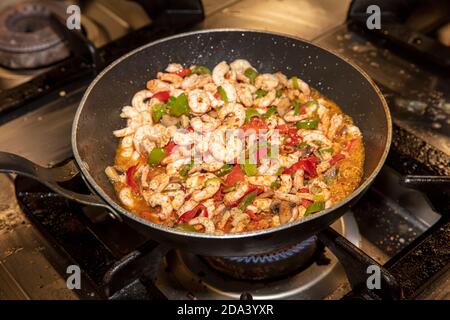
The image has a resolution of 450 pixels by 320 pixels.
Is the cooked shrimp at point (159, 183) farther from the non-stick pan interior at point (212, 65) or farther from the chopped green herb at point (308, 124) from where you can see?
the chopped green herb at point (308, 124)

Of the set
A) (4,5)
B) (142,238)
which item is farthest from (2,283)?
(4,5)

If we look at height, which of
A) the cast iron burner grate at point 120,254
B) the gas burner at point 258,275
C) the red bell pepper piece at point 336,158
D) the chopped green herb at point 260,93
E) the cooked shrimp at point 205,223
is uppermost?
the chopped green herb at point 260,93

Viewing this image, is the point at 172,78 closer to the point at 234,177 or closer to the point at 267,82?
the point at 267,82

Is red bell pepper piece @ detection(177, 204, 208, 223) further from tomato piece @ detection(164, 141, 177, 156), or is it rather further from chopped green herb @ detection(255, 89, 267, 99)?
chopped green herb @ detection(255, 89, 267, 99)

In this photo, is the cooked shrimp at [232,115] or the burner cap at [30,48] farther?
the burner cap at [30,48]

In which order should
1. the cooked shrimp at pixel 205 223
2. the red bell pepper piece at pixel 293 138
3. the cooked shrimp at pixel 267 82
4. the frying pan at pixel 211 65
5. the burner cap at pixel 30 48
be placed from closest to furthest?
1. the frying pan at pixel 211 65
2. the cooked shrimp at pixel 205 223
3. the red bell pepper piece at pixel 293 138
4. the cooked shrimp at pixel 267 82
5. the burner cap at pixel 30 48

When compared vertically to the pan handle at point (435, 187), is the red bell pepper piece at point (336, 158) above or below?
above

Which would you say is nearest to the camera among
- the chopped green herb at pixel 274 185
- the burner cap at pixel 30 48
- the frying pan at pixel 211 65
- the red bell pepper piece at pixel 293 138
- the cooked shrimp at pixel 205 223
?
the frying pan at pixel 211 65

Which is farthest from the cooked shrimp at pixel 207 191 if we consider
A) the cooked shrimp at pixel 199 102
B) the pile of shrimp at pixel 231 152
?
the cooked shrimp at pixel 199 102
